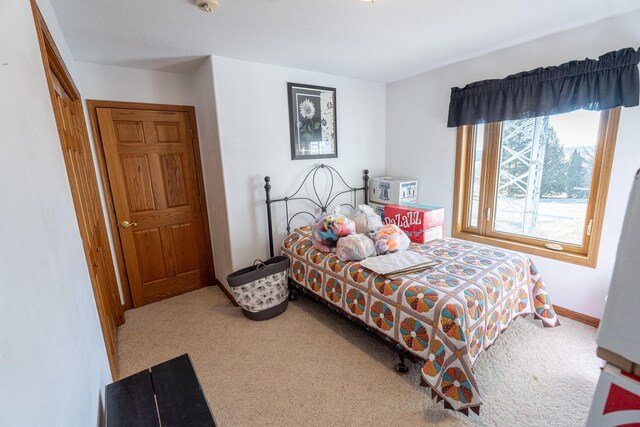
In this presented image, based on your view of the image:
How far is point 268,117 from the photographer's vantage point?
2.87 metres

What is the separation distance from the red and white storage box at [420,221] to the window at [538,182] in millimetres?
648

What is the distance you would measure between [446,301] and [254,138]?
223cm

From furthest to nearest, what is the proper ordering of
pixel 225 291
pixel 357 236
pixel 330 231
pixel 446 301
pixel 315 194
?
pixel 315 194 → pixel 225 291 → pixel 330 231 → pixel 357 236 → pixel 446 301

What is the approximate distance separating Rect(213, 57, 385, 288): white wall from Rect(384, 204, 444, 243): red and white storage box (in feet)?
3.71

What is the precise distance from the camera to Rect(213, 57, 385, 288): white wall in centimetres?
264

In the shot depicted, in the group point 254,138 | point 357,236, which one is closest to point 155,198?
point 254,138

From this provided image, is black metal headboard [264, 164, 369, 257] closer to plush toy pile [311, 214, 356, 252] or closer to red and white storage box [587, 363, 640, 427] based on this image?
plush toy pile [311, 214, 356, 252]

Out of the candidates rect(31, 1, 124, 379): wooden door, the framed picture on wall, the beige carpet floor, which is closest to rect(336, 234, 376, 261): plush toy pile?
the beige carpet floor

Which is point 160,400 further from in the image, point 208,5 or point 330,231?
point 208,5

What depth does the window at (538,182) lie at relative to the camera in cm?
228

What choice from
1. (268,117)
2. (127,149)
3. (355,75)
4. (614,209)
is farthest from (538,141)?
(127,149)

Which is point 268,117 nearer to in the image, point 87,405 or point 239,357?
point 239,357

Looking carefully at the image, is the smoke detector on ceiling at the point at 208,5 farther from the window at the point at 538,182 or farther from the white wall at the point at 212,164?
the window at the point at 538,182

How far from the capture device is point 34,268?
65cm
